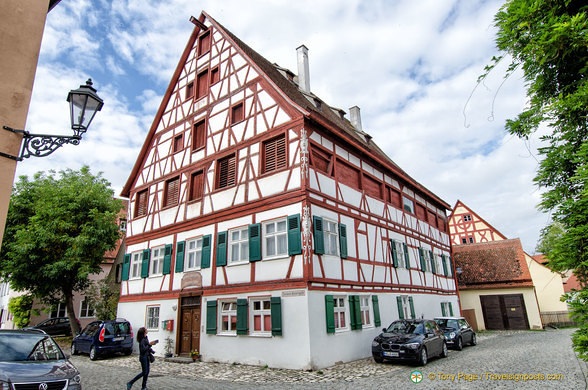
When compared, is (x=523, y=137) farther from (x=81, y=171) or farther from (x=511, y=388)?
(x=81, y=171)

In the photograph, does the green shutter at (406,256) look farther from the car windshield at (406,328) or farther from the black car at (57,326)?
the black car at (57,326)

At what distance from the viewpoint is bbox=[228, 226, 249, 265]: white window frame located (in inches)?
543

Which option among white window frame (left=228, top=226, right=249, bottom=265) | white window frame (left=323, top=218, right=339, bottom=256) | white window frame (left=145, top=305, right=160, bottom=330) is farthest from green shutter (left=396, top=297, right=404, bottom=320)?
white window frame (left=145, top=305, right=160, bottom=330)

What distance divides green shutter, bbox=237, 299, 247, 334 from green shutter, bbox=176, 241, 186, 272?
437cm

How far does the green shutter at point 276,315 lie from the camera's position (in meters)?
11.7

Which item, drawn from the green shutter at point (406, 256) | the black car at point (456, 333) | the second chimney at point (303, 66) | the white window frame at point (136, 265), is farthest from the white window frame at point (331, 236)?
the white window frame at point (136, 265)

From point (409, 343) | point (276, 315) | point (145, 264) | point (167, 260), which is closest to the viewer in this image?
point (409, 343)

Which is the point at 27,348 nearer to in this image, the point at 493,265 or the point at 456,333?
the point at 456,333

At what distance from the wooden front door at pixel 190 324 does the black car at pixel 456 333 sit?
413 inches

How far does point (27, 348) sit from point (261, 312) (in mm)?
7003

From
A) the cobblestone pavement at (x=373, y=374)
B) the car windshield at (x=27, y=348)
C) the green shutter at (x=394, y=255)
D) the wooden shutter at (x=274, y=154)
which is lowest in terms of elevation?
the cobblestone pavement at (x=373, y=374)

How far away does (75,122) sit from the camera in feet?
17.3

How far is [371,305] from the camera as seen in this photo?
14867mm

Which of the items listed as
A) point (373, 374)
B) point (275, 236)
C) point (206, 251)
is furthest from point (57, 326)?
point (373, 374)
